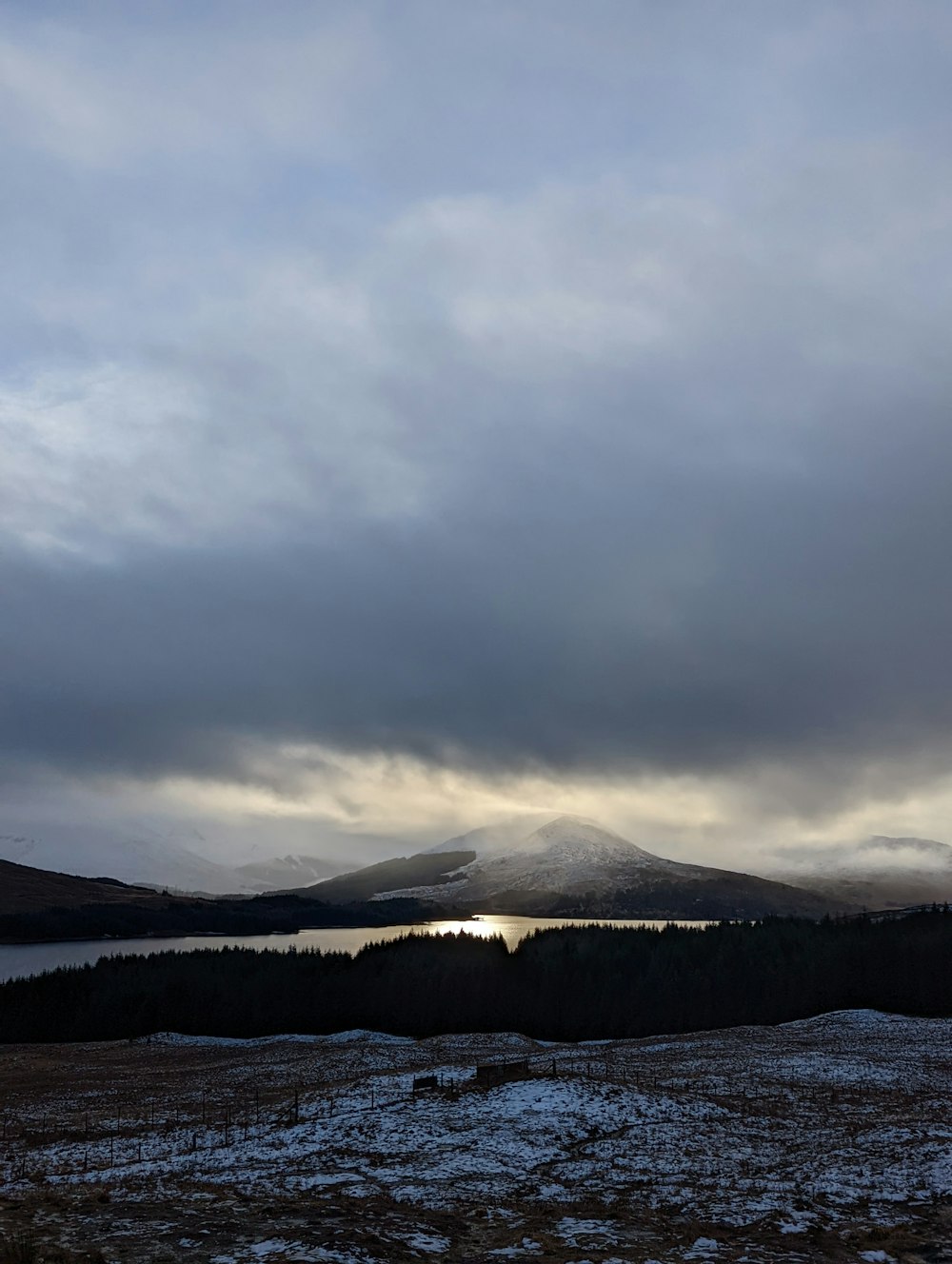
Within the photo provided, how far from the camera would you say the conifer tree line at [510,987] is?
116 m

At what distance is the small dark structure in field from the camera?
4419 cm

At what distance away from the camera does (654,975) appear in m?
128

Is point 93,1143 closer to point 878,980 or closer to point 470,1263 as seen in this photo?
point 470,1263

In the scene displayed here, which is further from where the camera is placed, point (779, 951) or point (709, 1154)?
point (779, 951)

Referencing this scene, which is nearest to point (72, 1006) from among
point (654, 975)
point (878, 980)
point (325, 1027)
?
point (325, 1027)

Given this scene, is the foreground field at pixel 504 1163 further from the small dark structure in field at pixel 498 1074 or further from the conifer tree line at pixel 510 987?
the conifer tree line at pixel 510 987

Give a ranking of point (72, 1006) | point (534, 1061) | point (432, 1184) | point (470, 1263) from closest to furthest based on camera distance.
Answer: point (470, 1263)
point (432, 1184)
point (534, 1061)
point (72, 1006)

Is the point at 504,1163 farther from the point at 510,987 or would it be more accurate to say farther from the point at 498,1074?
the point at 510,987

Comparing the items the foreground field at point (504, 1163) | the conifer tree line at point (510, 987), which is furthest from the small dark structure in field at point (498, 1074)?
the conifer tree line at point (510, 987)

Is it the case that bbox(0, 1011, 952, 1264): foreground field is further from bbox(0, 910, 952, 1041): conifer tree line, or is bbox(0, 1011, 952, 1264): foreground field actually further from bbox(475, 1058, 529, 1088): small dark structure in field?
bbox(0, 910, 952, 1041): conifer tree line

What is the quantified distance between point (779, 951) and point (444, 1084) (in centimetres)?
9241

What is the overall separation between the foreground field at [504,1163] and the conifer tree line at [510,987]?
6153cm

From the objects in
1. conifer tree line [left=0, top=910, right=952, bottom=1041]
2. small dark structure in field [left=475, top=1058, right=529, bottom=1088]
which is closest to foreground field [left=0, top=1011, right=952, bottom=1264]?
small dark structure in field [left=475, top=1058, right=529, bottom=1088]

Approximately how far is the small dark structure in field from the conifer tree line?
3143 inches
